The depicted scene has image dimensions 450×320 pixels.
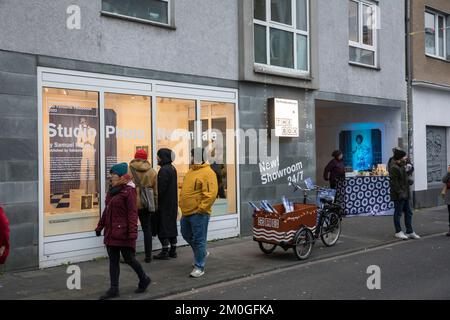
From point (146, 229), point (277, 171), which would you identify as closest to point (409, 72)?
point (277, 171)

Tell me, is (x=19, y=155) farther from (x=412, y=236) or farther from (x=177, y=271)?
(x=412, y=236)

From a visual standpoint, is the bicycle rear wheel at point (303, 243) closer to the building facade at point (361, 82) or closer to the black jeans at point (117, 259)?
the black jeans at point (117, 259)

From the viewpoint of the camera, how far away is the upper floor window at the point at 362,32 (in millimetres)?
14555

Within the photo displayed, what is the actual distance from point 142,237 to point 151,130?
1918 millimetres

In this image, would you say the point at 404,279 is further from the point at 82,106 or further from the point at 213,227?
the point at 82,106

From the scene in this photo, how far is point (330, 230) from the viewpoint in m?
10.1

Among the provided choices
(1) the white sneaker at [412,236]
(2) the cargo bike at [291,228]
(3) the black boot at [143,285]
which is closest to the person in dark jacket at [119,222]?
(3) the black boot at [143,285]

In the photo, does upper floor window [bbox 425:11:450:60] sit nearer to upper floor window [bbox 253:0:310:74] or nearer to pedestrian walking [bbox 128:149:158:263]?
upper floor window [bbox 253:0:310:74]

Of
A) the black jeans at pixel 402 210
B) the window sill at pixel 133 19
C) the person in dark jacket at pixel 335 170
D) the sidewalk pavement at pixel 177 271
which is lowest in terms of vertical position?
the sidewalk pavement at pixel 177 271

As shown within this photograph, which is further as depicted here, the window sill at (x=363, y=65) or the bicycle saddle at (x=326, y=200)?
the window sill at (x=363, y=65)

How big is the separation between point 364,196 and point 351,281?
7.56m

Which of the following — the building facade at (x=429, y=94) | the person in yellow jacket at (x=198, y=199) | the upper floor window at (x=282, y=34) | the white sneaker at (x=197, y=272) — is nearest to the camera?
the person in yellow jacket at (x=198, y=199)

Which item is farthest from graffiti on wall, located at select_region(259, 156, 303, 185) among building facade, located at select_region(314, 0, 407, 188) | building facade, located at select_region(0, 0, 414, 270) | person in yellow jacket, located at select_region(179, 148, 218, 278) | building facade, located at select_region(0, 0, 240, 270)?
person in yellow jacket, located at select_region(179, 148, 218, 278)

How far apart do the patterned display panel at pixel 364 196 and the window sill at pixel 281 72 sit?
10.9ft
